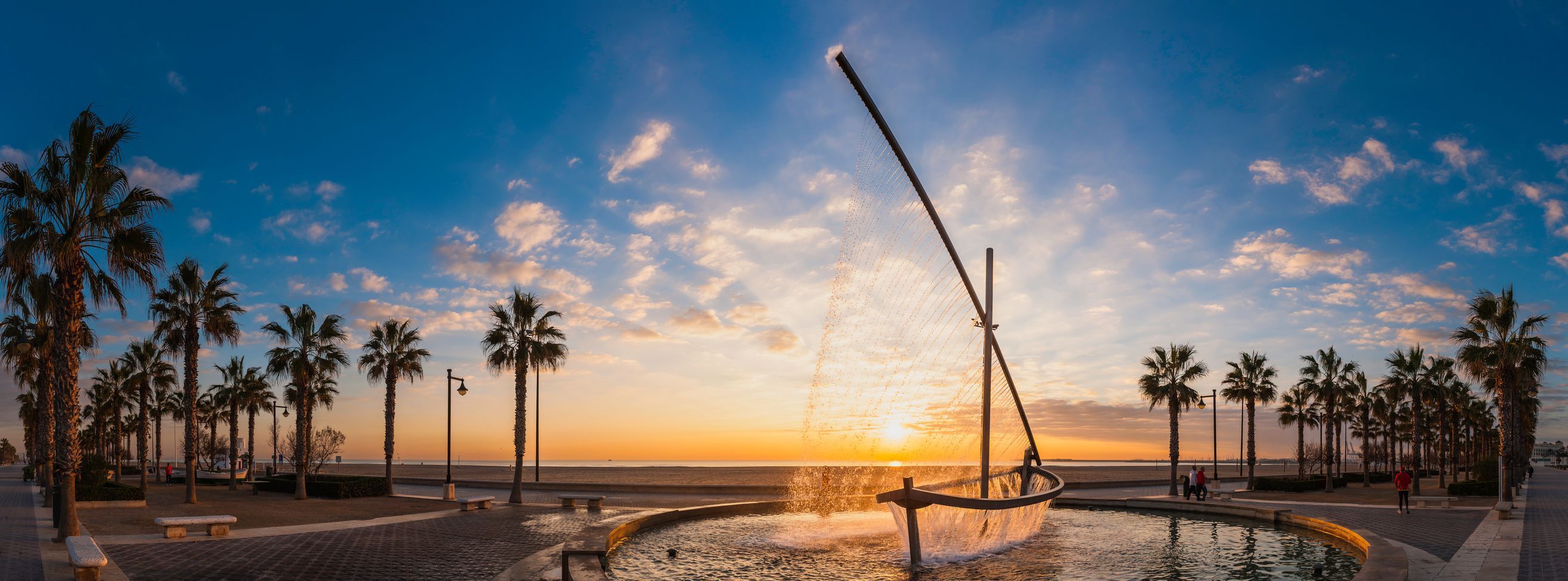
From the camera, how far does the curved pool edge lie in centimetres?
1271

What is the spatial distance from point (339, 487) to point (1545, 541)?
3978cm

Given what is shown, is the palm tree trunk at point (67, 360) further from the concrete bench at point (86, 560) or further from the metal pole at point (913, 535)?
the metal pole at point (913, 535)

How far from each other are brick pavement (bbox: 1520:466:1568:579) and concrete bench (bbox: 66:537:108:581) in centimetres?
2260

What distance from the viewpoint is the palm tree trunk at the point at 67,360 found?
752 inches

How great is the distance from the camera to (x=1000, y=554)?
17828mm

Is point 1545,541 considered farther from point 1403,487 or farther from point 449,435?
point 449,435

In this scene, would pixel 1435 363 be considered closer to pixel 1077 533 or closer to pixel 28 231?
pixel 1077 533

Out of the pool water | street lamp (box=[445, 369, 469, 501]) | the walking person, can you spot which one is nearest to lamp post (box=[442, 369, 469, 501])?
street lamp (box=[445, 369, 469, 501])

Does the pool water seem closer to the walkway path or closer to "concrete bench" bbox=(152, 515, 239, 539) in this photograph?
"concrete bench" bbox=(152, 515, 239, 539)

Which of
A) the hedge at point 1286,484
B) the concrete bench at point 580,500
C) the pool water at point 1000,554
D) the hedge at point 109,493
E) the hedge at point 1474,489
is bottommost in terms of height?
the hedge at point 1286,484

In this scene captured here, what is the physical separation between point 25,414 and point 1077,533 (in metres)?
87.0

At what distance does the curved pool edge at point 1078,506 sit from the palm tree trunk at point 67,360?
1258 cm

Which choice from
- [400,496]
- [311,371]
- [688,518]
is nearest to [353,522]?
[688,518]

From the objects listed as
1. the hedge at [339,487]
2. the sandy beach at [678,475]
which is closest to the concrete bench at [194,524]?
the hedge at [339,487]
